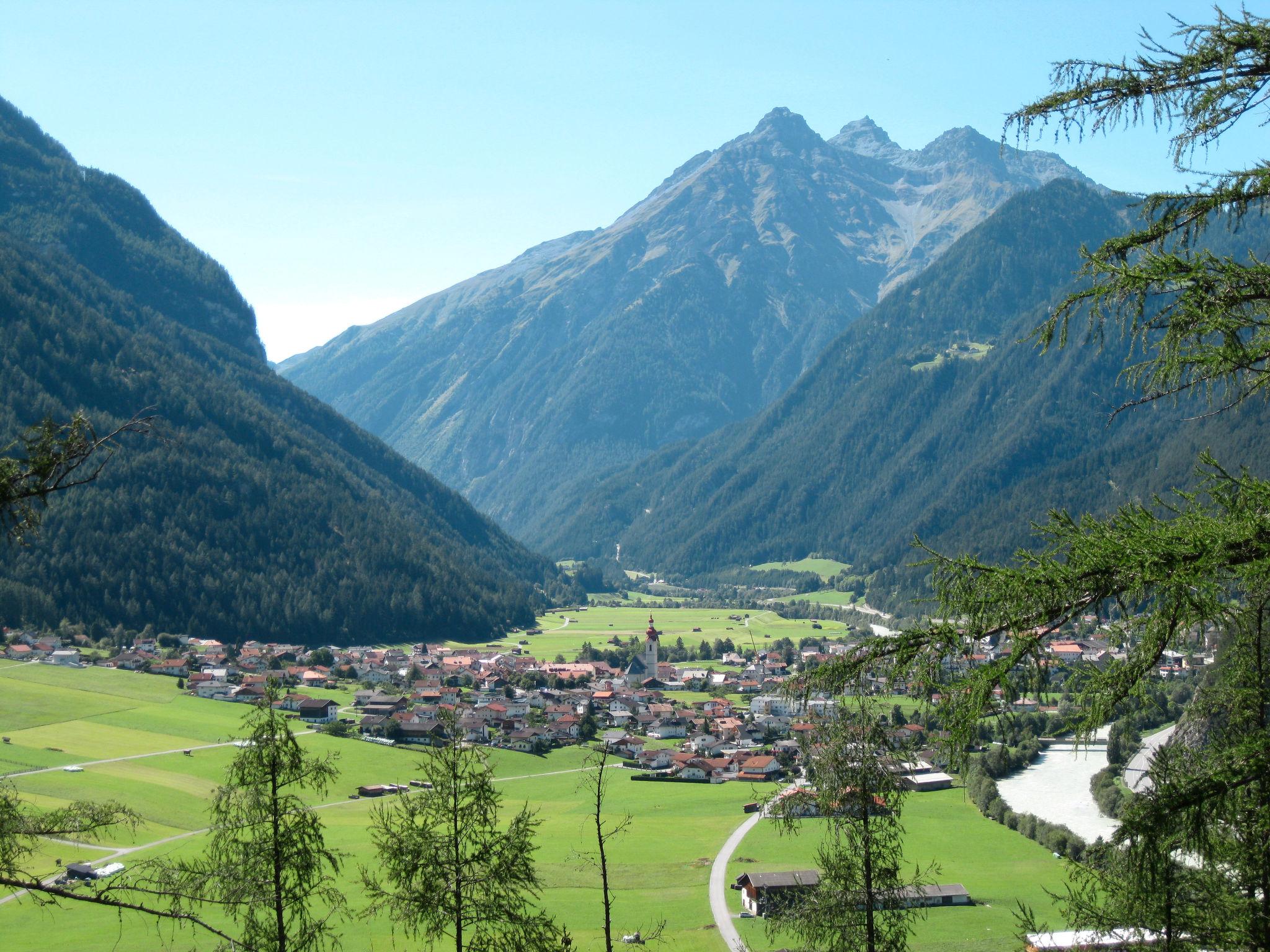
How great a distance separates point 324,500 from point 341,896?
16565 cm

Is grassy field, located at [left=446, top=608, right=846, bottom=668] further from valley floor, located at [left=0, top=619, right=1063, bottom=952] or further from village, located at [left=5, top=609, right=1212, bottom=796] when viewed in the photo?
valley floor, located at [left=0, top=619, right=1063, bottom=952]

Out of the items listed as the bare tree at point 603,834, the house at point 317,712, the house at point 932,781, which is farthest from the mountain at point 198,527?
the house at point 932,781

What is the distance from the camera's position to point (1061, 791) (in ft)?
227

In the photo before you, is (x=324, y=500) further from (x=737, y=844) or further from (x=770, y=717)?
(x=737, y=844)

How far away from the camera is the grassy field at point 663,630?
152875mm

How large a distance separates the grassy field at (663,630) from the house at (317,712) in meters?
49.8

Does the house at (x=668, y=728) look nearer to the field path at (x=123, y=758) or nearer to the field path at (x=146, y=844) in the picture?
the field path at (x=146, y=844)

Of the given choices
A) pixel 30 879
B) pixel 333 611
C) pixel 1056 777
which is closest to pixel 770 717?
pixel 1056 777

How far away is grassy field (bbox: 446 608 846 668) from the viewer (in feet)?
502

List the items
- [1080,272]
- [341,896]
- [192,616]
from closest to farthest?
1. [1080,272]
2. [341,896]
3. [192,616]

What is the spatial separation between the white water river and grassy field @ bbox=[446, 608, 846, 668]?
5966 centimetres

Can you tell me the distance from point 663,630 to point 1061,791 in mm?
102469

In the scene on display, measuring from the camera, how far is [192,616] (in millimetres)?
135250

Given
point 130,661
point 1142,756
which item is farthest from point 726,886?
point 130,661
